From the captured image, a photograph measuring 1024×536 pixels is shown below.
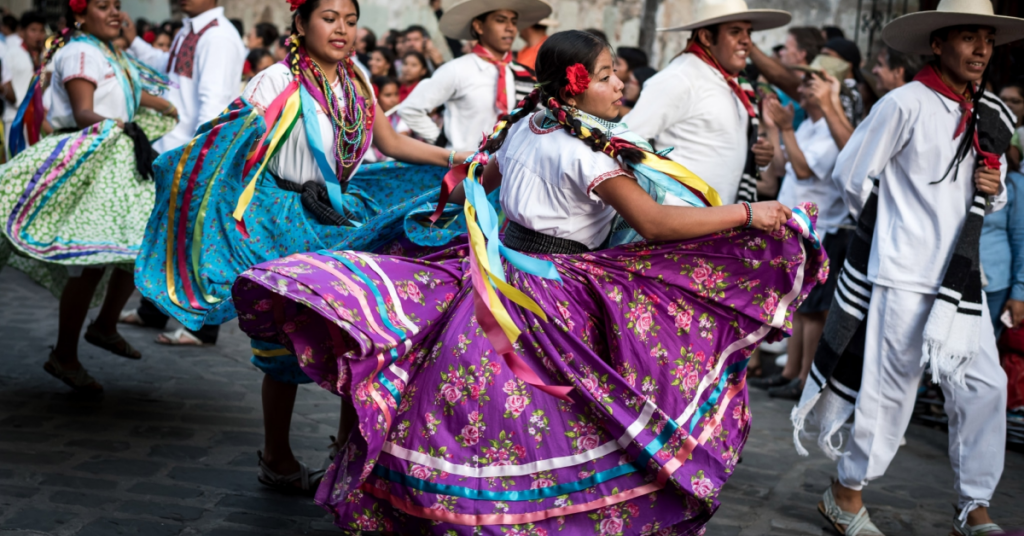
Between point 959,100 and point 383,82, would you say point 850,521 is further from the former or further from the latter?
point 383,82

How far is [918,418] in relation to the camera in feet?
20.7

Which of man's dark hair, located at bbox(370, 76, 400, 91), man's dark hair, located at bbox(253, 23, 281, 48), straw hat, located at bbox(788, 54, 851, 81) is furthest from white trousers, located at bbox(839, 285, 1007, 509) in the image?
man's dark hair, located at bbox(253, 23, 281, 48)

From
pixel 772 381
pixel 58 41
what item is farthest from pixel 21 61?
pixel 772 381

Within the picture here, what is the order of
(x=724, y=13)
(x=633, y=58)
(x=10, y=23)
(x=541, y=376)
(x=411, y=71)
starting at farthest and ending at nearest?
(x=10, y=23) → (x=411, y=71) → (x=633, y=58) → (x=724, y=13) → (x=541, y=376)

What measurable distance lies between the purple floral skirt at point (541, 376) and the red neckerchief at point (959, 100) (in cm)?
108

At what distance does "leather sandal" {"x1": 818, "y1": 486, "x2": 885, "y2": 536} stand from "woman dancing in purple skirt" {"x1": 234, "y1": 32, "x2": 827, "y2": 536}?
34.5 inches

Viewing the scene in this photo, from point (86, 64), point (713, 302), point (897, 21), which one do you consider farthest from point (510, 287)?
point (86, 64)

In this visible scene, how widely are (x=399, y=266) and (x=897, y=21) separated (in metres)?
2.44

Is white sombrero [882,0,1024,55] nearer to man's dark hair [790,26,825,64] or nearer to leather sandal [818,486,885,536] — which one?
leather sandal [818,486,885,536]

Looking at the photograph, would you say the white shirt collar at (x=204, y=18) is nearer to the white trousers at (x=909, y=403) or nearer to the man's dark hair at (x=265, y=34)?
the white trousers at (x=909, y=403)

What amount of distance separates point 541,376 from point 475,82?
3.56 meters

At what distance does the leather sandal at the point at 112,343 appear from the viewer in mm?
5887

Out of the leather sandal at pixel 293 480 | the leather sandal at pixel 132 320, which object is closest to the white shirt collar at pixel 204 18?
the leather sandal at pixel 132 320

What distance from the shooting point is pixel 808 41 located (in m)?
7.91
